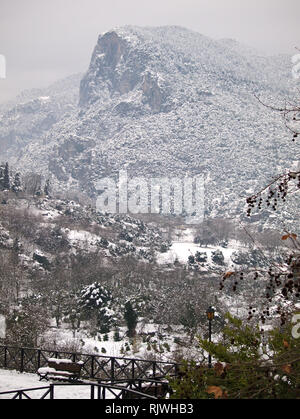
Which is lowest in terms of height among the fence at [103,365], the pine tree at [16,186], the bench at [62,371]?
the fence at [103,365]

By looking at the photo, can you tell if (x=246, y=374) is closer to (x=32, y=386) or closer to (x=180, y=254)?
(x=32, y=386)

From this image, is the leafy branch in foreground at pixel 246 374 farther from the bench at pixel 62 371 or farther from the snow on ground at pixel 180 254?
the snow on ground at pixel 180 254

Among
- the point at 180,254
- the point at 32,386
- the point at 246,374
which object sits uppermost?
the point at 246,374

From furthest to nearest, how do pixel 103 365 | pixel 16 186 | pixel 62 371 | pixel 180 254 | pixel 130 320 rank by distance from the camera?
pixel 16 186
pixel 180 254
pixel 130 320
pixel 103 365
pixel 62 371

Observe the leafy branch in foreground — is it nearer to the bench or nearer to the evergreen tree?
the bench

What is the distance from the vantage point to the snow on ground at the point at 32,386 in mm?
14570

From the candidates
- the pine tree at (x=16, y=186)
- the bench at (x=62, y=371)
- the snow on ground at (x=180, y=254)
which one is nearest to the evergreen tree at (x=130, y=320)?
the bench at (x=62, y=371)

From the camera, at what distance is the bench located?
15.9m

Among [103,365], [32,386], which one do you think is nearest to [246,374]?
[32,386]

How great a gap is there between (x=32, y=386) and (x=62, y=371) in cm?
106

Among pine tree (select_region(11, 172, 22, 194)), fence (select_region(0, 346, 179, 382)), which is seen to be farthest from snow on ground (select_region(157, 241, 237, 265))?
fence (select_region(0, 346, 179, 382))

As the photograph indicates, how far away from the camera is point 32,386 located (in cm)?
1648

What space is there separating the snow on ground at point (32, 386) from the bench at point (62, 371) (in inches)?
10.7
